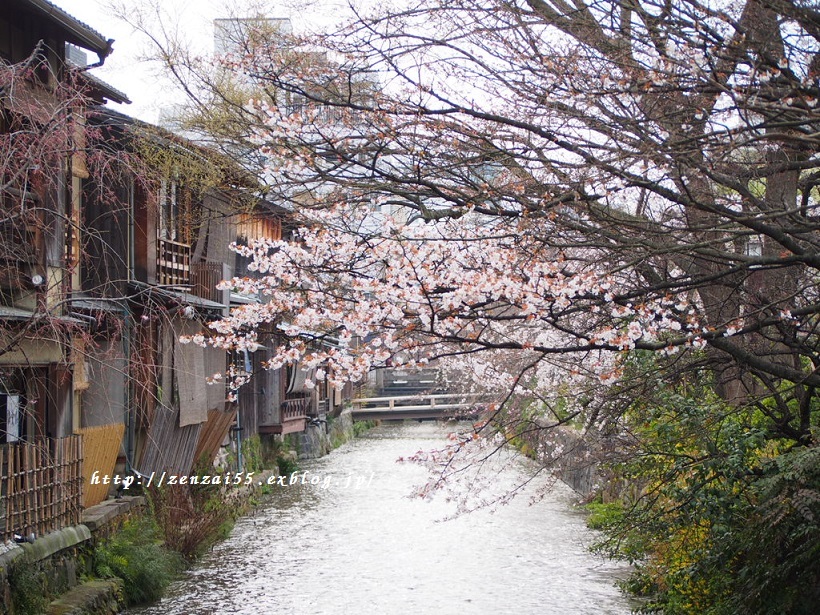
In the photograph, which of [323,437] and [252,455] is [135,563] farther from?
[323,437]

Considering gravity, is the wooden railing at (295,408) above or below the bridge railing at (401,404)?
above

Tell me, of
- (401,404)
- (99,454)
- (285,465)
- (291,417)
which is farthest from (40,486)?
(401,404)

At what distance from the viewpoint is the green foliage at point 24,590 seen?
8.33 metres

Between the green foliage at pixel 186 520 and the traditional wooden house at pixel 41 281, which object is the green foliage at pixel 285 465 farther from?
the traditional wooden house at pixel 41 281

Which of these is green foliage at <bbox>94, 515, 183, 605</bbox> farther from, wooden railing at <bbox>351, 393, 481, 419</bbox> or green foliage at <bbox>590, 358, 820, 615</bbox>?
wooden railing at <bbox>351, 393, 481, 419</bbox>

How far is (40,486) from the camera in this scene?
931 cm

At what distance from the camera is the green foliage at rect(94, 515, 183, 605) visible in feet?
37.0

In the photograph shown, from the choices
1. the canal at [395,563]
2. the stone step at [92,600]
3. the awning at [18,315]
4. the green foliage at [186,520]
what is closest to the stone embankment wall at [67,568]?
the stone step at [92,600]

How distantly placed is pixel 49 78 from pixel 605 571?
1033 centimetres

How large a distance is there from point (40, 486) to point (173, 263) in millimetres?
6552

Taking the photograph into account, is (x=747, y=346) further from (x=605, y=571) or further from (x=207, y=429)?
(x=207, y=429)

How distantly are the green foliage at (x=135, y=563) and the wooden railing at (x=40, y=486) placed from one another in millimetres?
1070

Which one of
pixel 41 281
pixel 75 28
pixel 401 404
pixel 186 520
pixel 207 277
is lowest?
pixel 186 520

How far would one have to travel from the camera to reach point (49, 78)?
10773 millimetres
